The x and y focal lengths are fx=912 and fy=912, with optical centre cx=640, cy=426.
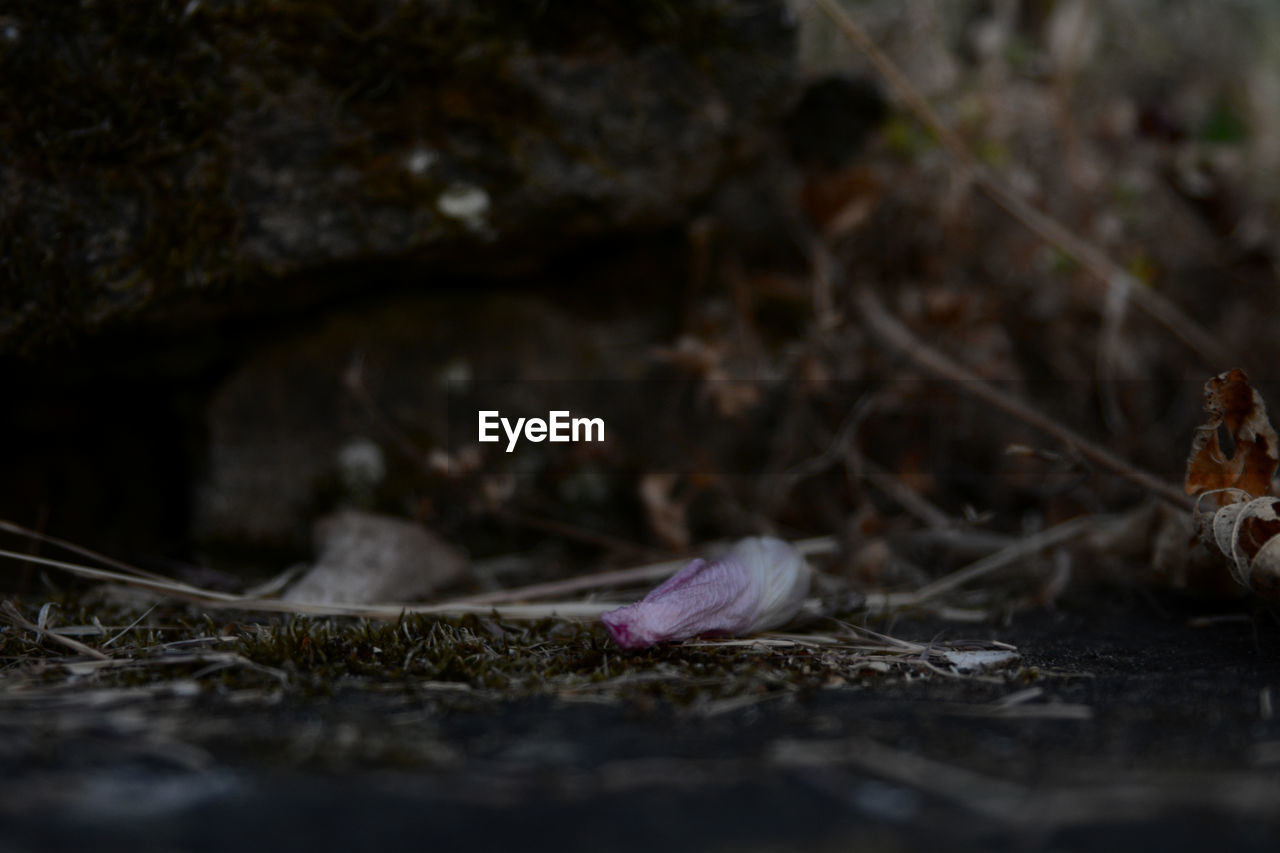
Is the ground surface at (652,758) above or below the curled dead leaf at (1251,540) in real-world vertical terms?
below

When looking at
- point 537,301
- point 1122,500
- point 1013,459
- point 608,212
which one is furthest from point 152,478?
point 1122,500

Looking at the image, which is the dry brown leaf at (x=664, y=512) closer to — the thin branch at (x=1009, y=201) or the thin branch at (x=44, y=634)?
the thin branch at (x=1009, y=201)

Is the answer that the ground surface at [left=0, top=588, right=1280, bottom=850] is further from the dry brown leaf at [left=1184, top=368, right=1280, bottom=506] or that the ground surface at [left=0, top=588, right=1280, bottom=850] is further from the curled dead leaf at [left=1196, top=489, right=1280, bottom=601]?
the dry brown leaf at [left=1184, top=368, right=1280, bottom=506]

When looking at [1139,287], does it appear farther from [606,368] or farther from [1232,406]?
[606,368]

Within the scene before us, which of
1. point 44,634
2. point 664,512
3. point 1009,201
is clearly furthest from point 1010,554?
point 44,634

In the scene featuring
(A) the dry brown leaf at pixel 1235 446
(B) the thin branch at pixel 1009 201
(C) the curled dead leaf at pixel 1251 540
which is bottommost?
(C) the curled dead leaf at pixel 1251 540

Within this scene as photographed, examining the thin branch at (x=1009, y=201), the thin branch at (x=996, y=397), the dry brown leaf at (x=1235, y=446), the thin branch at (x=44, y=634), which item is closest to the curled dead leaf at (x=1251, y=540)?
the dry brown leaf at (x=1235, y=446)

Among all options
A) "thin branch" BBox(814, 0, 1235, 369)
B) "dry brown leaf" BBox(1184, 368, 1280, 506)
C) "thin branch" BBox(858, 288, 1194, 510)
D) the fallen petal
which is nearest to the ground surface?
the fallen petal
